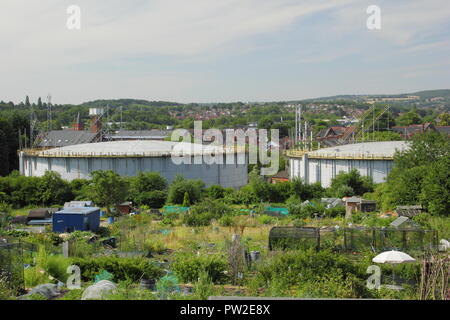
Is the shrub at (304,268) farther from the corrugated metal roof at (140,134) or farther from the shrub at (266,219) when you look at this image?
the corrugated metal roof at (140,134)

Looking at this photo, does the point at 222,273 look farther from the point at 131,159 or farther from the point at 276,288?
the point at 131,159

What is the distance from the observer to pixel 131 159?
35.7 m

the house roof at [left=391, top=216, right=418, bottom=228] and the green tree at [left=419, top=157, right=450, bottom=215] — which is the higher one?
the green tree at [left=419, top=157, right=450, bottom=215]

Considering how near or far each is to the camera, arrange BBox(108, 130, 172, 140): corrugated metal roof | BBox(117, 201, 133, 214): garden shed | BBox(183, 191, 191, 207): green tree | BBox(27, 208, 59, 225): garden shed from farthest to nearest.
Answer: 1. BBox(108, 130, 172, 140): corrugated metal roof
2. BBox(183, 191, 191, 207): green tree
3. BBox(117, 201, 133, 214): garden shed
4. BBox(27, 208, 59, 225): garden shed

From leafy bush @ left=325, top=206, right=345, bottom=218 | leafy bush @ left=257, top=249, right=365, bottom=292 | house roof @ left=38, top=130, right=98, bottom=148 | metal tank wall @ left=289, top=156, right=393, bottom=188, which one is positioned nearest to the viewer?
leafy bush @ left=257, top=249, right=365, bottom=292

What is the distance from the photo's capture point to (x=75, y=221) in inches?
811

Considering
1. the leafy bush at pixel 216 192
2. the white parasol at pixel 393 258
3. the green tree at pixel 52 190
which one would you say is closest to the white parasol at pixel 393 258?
the white parasol at pixel 393 258

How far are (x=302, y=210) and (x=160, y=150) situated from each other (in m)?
15.4

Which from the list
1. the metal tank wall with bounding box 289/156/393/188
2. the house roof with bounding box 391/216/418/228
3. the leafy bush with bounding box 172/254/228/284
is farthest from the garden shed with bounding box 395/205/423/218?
the leafy bush with bounding box 172/254/228/284

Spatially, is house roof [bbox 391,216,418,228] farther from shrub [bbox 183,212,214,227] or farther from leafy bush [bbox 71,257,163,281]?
leafy bush [bbox 71,257,163,281]

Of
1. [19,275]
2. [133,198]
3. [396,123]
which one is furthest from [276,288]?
[396,123]

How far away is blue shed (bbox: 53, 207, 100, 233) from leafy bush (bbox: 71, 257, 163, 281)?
28.8ft

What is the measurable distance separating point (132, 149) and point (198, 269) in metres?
27.4

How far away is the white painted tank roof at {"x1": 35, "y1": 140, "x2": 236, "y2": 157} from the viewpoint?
120 feet
